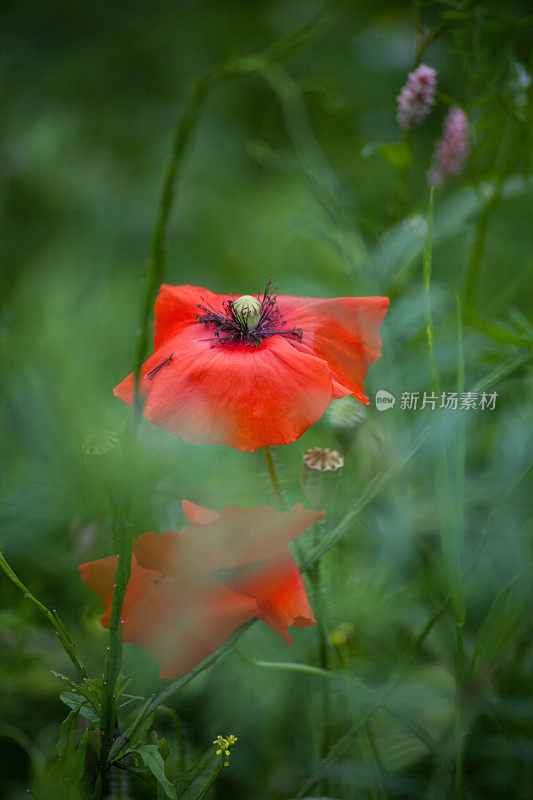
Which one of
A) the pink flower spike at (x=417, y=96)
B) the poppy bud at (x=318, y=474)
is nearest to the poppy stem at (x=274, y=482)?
the poppy bud at (x=318, y=474)

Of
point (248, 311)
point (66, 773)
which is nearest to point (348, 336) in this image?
point (248, 311)

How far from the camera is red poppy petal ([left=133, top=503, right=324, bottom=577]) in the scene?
0.52 feet

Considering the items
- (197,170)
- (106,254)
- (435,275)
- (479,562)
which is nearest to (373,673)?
(479,562)

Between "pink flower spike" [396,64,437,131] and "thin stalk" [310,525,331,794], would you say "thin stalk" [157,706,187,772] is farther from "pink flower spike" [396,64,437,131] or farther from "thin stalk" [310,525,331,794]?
"pink flower spike" [396,64,437,131]

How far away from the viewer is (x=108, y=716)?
5.8 inches

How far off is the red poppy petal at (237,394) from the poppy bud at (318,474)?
0.04m

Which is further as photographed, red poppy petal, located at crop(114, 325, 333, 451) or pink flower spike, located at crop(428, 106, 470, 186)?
pink flower spike, located at crop(428, 106, 470, 186)

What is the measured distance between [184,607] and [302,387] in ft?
0.22

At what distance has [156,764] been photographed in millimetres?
140

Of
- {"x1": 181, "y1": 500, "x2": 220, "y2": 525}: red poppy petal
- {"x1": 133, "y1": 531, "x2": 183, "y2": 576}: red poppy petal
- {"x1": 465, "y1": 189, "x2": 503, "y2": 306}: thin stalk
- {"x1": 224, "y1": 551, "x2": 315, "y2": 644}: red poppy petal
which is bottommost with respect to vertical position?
{"x1": 224, "y1": 551, "x2": 315, "y2": 644}: red poppy petal

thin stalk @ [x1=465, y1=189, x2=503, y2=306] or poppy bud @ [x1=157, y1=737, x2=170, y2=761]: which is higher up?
thin stalk @ [x1=465, y1=189, x2=503, y2=306]

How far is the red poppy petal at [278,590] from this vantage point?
0.52 ft

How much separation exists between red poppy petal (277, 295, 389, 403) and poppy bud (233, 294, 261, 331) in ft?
0.06

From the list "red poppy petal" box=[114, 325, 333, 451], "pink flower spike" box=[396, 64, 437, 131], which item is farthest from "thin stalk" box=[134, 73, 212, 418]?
"pink flower spike" box=[396, 64, 437, 131]
